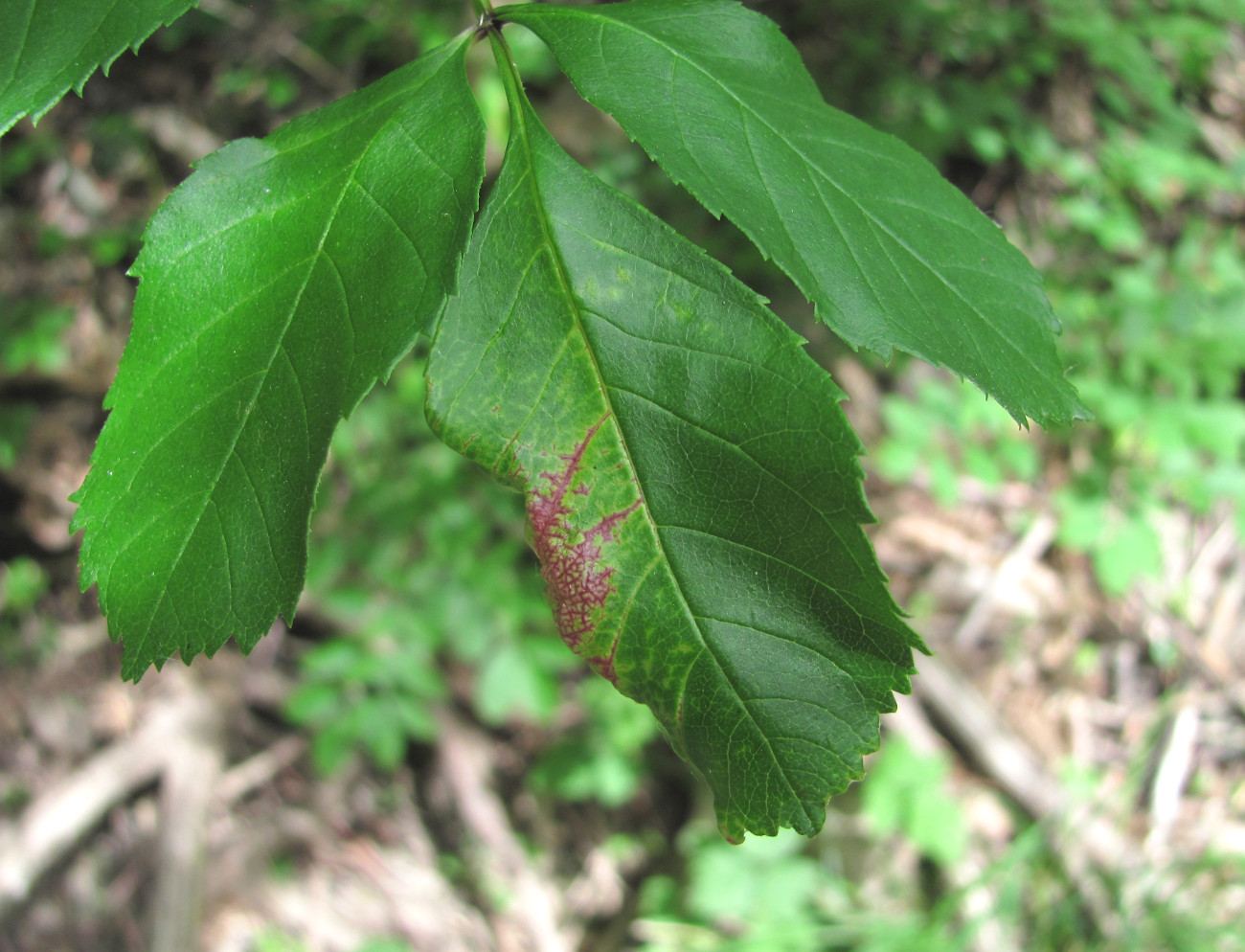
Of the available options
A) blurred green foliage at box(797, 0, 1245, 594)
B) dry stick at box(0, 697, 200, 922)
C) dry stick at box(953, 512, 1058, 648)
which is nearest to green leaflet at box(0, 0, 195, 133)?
blurred green foliage at box(797, 0, 1245, 594)

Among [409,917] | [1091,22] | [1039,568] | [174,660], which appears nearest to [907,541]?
[1039,568]

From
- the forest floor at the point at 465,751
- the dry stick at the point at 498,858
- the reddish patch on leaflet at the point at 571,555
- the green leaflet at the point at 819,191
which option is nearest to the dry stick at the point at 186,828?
the forest floor at the point at 465,751

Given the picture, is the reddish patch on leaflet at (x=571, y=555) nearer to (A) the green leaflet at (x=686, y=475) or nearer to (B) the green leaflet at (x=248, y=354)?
(A) the green leaflet at (x=686, y=475)

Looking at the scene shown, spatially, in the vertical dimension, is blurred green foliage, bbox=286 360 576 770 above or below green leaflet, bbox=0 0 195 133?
below

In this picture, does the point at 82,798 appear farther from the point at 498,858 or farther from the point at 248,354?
the point at 248,354

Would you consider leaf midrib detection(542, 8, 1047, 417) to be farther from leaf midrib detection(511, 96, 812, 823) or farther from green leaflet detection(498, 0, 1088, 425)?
leaf midrib detection(511, 96, 812, 823)

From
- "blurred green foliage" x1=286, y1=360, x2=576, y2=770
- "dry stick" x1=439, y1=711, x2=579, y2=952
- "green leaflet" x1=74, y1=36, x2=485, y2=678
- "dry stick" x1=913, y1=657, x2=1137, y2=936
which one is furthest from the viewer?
"dry stick" x1=439, y1=711, x2=579, y2=952

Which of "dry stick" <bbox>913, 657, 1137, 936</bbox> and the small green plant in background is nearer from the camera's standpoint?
the small green plant in background
